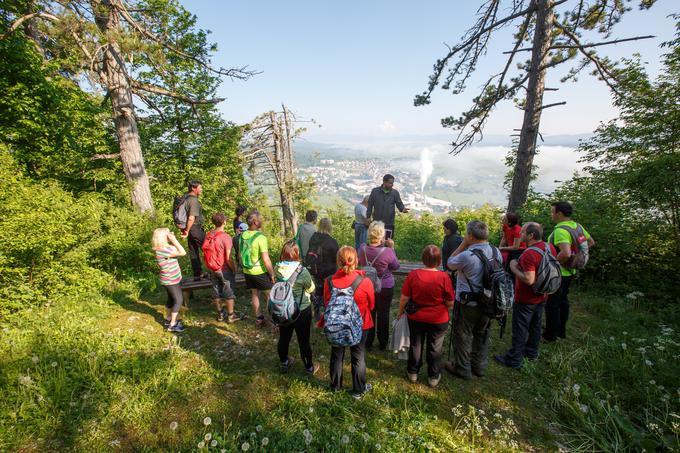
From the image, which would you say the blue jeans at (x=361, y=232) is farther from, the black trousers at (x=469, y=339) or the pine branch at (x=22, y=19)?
the pine branch at (x=22, y=19)

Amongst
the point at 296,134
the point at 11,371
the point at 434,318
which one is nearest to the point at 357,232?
the point at 434,318

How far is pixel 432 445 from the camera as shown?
8.39ft

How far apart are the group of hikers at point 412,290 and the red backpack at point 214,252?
16 millimetres

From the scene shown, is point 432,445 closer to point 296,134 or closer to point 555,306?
point 555,306

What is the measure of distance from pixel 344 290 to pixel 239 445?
1665 millimetres

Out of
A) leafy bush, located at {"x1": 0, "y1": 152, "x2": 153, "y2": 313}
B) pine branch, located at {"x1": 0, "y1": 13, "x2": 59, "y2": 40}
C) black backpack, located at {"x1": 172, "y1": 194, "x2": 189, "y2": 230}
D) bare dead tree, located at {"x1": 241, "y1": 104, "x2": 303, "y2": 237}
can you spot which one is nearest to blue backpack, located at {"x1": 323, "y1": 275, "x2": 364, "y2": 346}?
black backpack, located at {"x1": 172, "y1": 194, "x2": 189, "y2": 230}

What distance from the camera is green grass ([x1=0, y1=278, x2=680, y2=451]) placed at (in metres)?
2.60

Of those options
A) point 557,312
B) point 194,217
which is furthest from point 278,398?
point 557,312

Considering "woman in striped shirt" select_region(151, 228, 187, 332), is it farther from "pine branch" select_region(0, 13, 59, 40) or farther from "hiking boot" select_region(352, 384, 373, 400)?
→ "pine branch" select_region(0, 13, 59, 40)

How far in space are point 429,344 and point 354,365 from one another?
0.95 m

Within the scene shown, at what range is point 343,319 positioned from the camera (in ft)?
9.57

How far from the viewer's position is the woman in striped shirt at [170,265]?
166 inches

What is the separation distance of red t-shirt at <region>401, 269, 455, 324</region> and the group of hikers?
0.01 m

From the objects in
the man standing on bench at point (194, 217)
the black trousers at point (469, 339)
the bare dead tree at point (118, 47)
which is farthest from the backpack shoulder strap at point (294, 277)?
the bare dead tree at point (118, 47)
